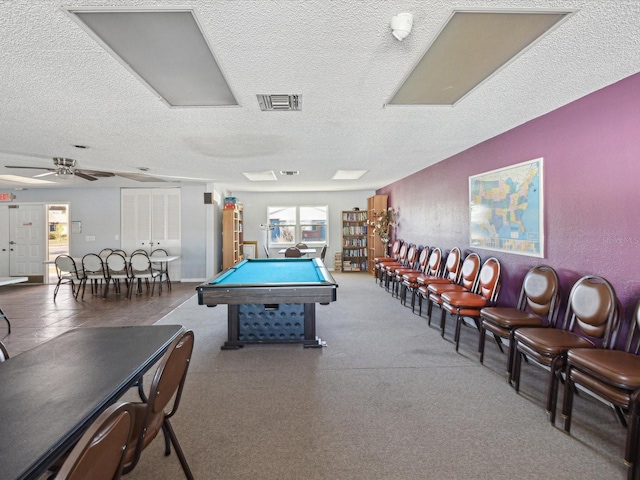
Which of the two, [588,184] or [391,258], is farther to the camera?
[391,258]

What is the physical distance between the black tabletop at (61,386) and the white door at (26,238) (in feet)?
28.4

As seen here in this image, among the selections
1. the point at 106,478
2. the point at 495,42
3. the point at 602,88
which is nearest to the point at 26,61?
the point at 106,478

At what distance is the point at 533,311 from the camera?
9.96 feet

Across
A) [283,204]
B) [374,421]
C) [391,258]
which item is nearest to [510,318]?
[374,421]

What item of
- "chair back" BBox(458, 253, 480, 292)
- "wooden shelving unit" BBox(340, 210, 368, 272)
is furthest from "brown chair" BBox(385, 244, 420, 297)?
"wooden shelving unit" BBox(340, 210, 368, 272)

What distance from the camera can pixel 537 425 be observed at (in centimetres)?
221

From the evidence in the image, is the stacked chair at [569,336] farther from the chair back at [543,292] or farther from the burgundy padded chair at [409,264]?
the burgundy padded chair at [409,264]

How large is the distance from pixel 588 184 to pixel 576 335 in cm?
131

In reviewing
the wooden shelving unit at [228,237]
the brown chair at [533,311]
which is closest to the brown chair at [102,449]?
the brown chair at [533,311]

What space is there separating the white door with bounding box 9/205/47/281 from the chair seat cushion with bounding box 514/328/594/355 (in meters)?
10.8

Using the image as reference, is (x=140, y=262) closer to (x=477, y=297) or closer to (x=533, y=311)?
(x=477, y=297)

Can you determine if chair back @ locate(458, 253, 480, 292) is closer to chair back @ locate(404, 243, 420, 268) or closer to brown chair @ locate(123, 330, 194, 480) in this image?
chair back @ locate(404, 243, 420, 268)

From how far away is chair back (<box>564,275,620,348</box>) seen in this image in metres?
2.29

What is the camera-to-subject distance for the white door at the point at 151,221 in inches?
325
